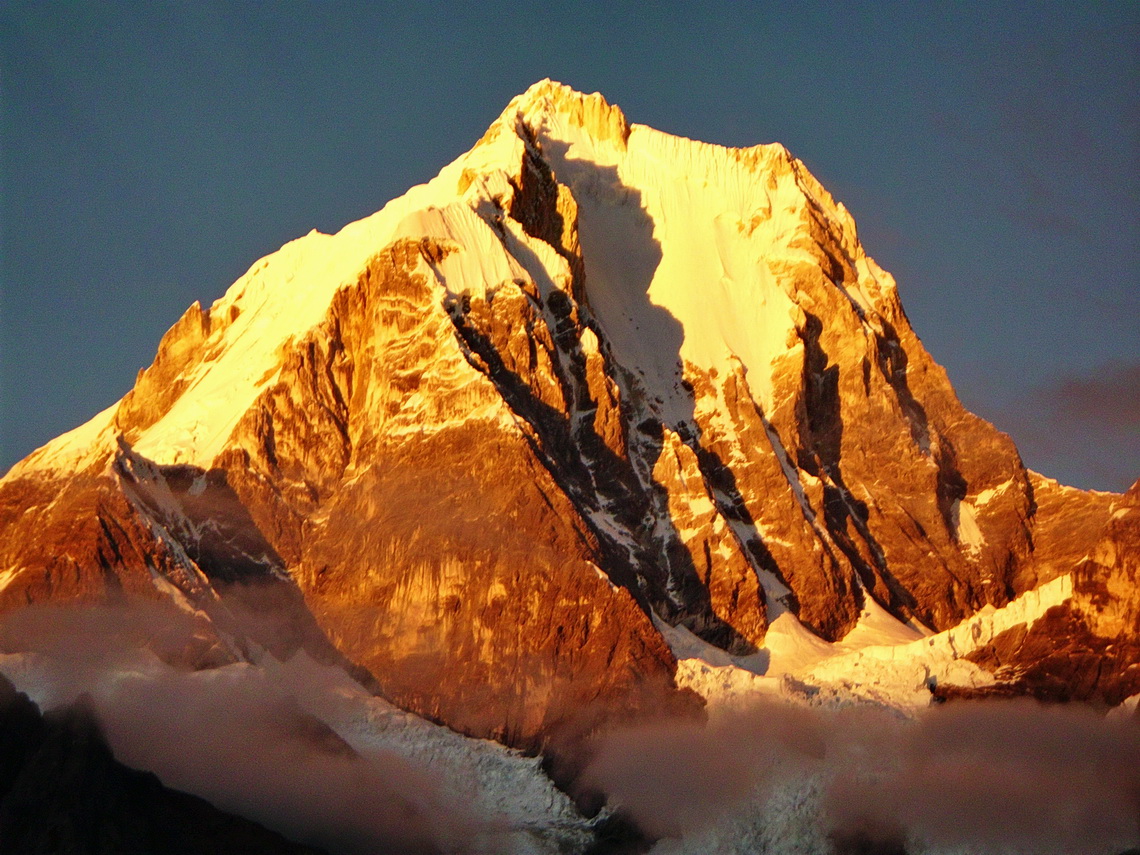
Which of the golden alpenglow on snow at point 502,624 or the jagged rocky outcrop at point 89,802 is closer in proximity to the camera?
the jagged rocky outcrop at point 89,802

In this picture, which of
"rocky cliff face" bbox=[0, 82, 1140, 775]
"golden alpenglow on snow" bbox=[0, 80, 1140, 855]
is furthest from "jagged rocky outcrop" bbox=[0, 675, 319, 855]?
"rocky cliff face" bbox=[0, 82, 1140, 775]

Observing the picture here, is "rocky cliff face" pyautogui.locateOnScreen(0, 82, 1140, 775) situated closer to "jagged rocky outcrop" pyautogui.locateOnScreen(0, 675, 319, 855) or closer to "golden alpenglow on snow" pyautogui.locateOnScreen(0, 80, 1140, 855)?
"golden alpenglow on snow" pyautogui.locateOnScreen(0, 80, 1140, 855)

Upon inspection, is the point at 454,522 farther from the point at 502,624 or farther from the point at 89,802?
the point at 89,802

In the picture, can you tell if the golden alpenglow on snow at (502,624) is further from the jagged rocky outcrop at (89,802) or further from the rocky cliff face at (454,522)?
the jagged rocky outcrop at (89,802)

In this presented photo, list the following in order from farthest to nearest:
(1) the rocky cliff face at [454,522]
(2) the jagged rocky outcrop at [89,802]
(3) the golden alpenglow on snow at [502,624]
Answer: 1. (1) the rocky cliff face at [454,522]
2. (3) the golden alpenglow on snow at [502,624]
3. (2) the jagged rocky outcrop at [89,802]

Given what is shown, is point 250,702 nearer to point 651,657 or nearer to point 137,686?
point 137,686

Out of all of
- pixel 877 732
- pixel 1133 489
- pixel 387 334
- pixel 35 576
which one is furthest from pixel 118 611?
pixel 1133 489

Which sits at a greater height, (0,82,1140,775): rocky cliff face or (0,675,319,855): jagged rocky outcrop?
(0,82,1140,775): rocky cliff face

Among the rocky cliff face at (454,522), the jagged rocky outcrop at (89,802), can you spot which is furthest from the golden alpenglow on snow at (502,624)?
the jagged rocky outcrop at (89,802)

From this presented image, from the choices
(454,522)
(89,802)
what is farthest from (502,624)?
(89,802)
